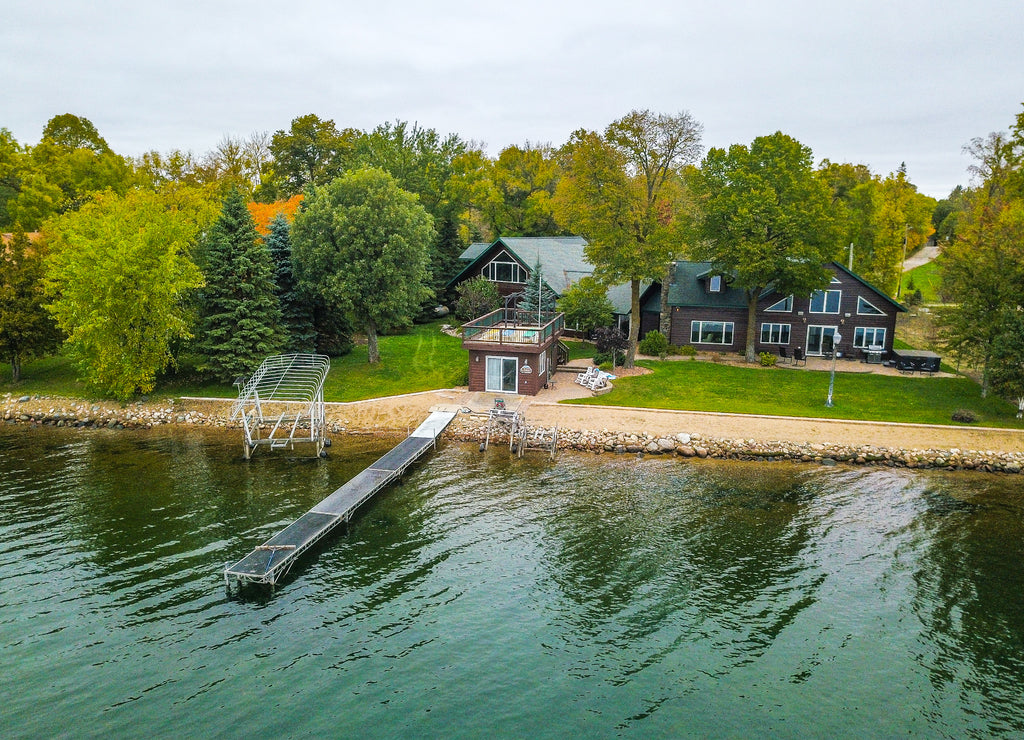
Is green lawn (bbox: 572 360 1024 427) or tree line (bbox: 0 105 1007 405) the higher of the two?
tree line (bbox: 0 105 1007 405)

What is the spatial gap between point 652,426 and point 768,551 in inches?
424

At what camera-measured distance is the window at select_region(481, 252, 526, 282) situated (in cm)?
4997

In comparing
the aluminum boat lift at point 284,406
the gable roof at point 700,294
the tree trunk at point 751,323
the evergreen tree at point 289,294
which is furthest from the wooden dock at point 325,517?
the tree trunk at point 751,323

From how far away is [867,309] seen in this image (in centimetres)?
4134

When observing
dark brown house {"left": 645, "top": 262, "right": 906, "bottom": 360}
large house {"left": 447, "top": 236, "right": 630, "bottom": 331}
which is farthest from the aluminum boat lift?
dark brown house {"left": 645, "top": 262, "right": 906, "bottom": 360}

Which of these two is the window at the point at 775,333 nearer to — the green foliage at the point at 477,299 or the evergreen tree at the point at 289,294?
the green foliage at the point at 477,299

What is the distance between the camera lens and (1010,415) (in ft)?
101

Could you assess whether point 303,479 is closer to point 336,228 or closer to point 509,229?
point 336,228

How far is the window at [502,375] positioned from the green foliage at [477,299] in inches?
526

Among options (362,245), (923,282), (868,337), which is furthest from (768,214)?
(923,282)

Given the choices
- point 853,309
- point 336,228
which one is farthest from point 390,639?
point 853,309

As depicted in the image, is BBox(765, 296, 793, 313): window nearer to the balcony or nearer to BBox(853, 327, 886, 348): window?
BBox(853, 327, 886, 348): window

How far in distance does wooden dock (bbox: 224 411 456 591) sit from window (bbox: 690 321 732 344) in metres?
20.8

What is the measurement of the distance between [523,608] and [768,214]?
96.5 ft
